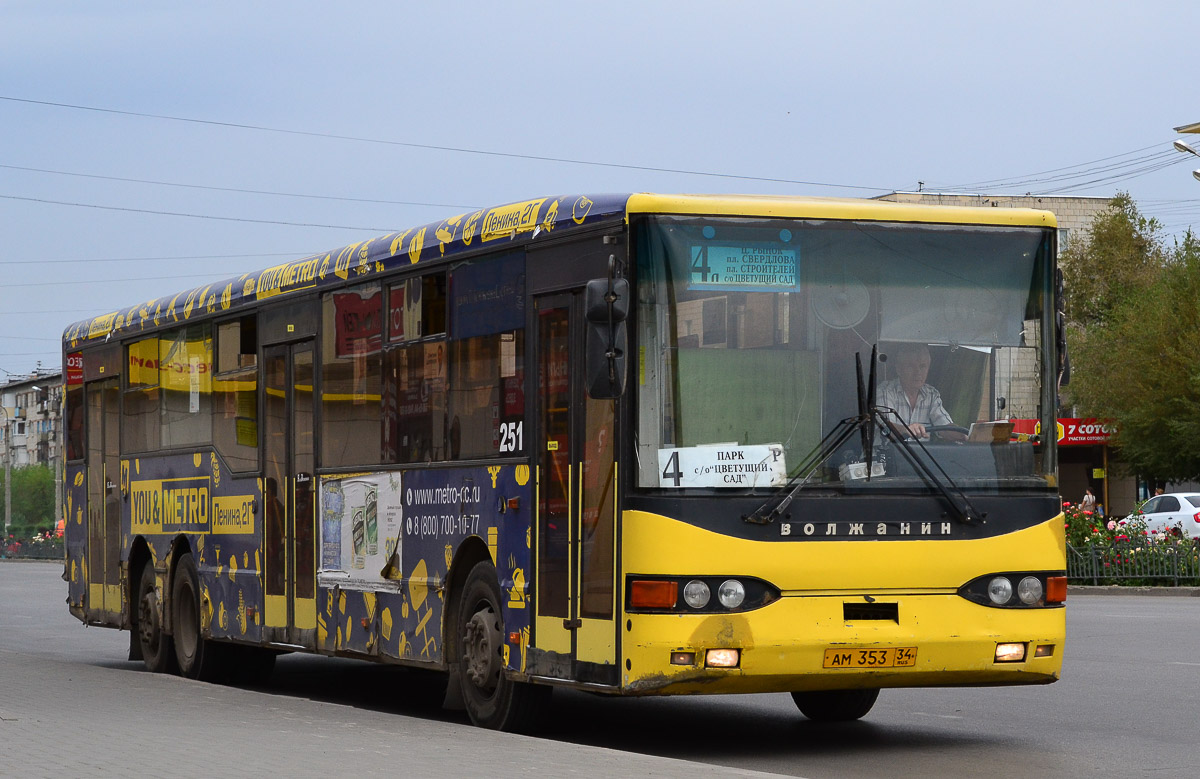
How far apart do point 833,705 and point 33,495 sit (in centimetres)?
13134

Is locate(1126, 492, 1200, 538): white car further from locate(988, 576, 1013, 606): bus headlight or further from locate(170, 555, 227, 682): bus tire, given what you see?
locate(988, 576, 1013, 606): bus headlight

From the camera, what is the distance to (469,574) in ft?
38.8

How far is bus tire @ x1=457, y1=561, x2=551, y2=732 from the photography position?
1131 centimetres

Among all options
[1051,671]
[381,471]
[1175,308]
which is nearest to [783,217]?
[1051,671]

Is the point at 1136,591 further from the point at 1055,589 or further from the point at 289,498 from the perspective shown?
the point at 1055,589

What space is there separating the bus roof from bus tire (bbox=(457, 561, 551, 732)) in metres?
2.11

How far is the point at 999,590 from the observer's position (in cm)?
1041

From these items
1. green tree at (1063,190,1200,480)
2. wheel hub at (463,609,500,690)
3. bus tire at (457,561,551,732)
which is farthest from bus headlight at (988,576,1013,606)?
green tree at (1063,190,1200,480)

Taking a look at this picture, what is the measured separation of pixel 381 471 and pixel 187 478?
13.7ft

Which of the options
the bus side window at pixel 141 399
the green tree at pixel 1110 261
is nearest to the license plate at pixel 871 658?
the bus side window at pixel 141 399

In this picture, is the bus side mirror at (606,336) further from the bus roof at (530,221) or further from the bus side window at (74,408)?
the bus side window at (74,408)

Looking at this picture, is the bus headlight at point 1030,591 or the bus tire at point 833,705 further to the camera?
the bus tire at point 833,705

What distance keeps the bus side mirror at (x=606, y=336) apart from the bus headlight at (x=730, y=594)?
3.80 ft

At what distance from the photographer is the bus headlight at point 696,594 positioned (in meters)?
9.89
